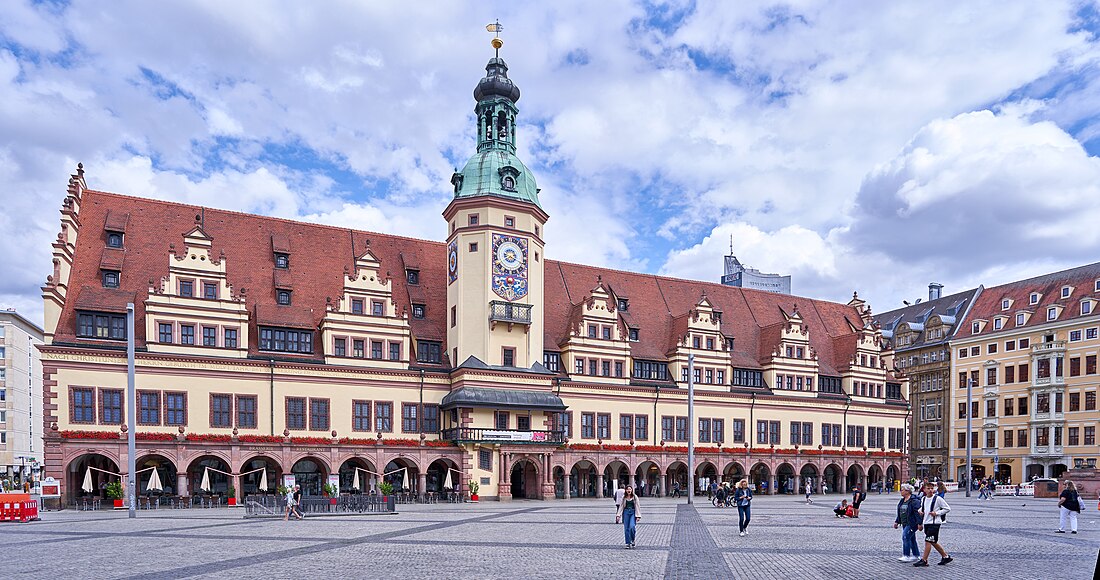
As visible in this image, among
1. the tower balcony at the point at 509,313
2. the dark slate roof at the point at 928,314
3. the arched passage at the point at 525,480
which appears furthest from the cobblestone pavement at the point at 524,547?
the dark slate roof at the point at 928,314

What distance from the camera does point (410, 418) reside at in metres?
54.1

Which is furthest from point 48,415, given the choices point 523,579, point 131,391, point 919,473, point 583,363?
point 919,473

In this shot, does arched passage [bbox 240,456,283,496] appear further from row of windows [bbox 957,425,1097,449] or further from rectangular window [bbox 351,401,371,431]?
row of windows [bbox 957,425,1097,449]

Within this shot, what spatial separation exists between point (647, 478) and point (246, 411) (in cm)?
3008

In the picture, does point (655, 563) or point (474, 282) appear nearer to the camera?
point (655, 563)

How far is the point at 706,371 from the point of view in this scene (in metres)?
64.8

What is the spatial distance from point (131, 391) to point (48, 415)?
1196 centimetres

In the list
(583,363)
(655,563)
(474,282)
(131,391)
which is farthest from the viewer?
(583,363)

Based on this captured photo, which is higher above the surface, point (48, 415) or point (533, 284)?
point (533, 284)

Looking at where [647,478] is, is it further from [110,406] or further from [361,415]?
[110,406]

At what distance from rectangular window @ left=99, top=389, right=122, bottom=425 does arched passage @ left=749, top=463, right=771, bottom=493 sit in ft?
149

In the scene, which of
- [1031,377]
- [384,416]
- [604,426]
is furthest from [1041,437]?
[384,416]

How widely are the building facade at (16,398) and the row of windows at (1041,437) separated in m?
103

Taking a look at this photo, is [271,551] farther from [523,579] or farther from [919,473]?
[919,473]
